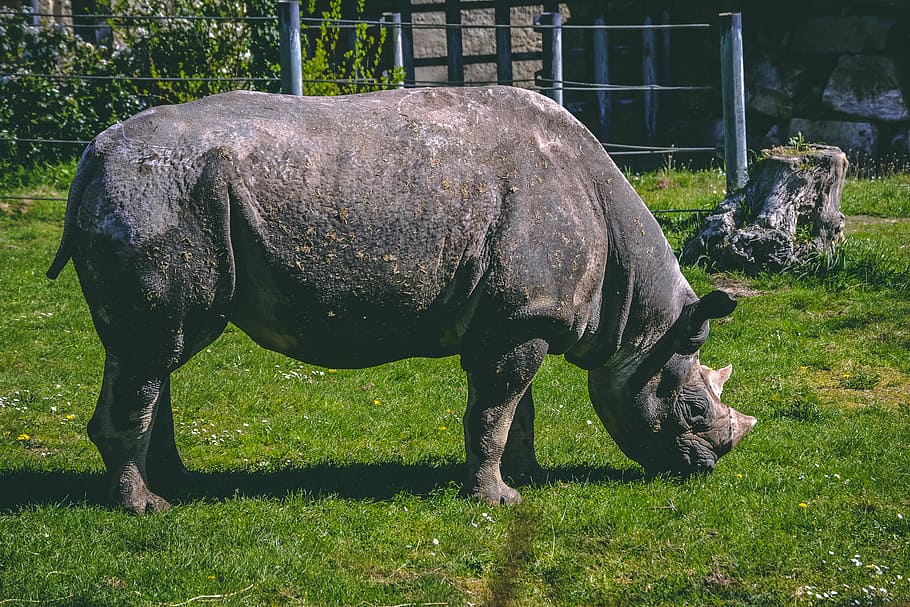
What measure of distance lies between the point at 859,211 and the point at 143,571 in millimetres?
9366

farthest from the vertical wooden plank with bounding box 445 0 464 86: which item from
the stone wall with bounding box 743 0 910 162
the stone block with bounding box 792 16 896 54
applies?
the stone block with bounding box 792 16 896 54

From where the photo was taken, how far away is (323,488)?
636 cm

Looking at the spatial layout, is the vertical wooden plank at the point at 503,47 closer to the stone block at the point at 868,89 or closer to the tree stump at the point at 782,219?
the stone block at the point at 868,89

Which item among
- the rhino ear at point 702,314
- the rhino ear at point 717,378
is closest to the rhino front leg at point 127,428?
the rhino ear at point 702,314

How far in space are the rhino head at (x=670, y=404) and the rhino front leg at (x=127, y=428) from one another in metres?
2.44

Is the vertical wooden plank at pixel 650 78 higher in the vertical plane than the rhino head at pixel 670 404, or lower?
higher

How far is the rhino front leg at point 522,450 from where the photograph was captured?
6535 millimetres

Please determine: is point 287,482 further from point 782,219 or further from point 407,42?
point 407,42

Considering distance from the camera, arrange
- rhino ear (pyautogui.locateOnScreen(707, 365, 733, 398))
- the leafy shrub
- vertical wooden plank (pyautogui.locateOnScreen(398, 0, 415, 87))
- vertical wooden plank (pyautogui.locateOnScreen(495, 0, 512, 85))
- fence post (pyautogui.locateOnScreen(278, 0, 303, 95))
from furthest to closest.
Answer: vertical wooden plank (pyautogui.locateOnScreen(495, 0, 512, 85)) → vertical wooden plank (pyautogui.locateOnScreen(398, 0, 415, 87)) → the leafy shrub → fence post (pyautogui.locateOnScreen(278, 0, 303, 95)) → rhino ear (pyautogui.locateOnScreen(707, 365, 733, 398))

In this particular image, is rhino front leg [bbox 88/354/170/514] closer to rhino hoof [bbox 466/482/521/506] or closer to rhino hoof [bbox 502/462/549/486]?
Result: rhino hoof [bbox 466/482/521/506]

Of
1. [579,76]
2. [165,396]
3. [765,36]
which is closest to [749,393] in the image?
[165,396]

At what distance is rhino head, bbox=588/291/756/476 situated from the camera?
6285mm

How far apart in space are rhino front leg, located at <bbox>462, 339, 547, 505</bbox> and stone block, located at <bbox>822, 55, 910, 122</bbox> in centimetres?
1013

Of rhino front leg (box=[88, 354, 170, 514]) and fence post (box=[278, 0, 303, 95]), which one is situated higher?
fence post (box=[278, 0, 303, 95])
